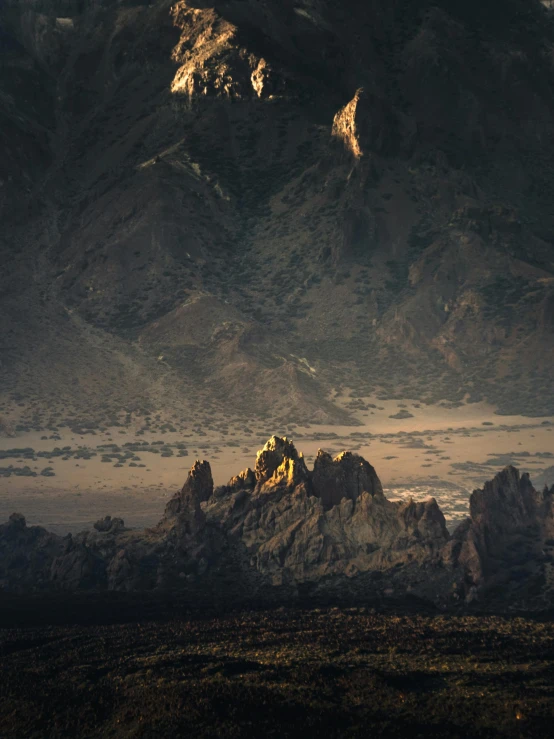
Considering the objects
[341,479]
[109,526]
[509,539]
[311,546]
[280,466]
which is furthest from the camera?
[109,526]

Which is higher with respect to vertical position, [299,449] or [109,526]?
[299,449]

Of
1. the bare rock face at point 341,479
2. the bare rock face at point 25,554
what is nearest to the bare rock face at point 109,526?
the bare rock face at point 25,554

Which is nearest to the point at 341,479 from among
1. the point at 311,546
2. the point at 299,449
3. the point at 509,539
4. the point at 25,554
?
the point at 311,546

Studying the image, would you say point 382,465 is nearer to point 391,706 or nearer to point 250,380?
point 250,380

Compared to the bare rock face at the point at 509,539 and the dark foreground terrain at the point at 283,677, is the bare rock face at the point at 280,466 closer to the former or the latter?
the bare rock face at the point at 509,539

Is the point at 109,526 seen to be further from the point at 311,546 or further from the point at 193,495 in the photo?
the point at 311,546

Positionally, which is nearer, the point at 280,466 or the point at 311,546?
the point at 311,546
